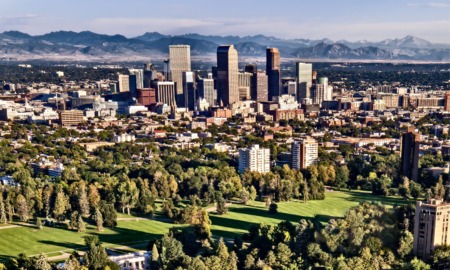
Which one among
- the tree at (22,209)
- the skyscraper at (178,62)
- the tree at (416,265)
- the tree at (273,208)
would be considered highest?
the skyscraper at (178,62)

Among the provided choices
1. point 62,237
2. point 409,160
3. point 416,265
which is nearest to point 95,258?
point 62,237

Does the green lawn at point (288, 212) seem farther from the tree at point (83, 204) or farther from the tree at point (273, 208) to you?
the tree at point (83, 204)

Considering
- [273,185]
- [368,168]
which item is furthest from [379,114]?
[273,185]

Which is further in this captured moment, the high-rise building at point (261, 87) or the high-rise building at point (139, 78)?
the high-rise building at point (139, 78)

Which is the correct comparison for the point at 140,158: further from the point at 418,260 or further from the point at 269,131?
the point at 418,260

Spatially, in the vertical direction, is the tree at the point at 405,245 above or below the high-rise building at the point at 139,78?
below

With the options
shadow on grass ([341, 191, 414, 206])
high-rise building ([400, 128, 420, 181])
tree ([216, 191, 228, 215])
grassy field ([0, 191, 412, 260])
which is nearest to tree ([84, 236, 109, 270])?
grassy field ([0, 191, 412, 260])

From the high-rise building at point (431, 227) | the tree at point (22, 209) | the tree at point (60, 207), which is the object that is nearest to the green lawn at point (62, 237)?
the tree at point (60, 207)
